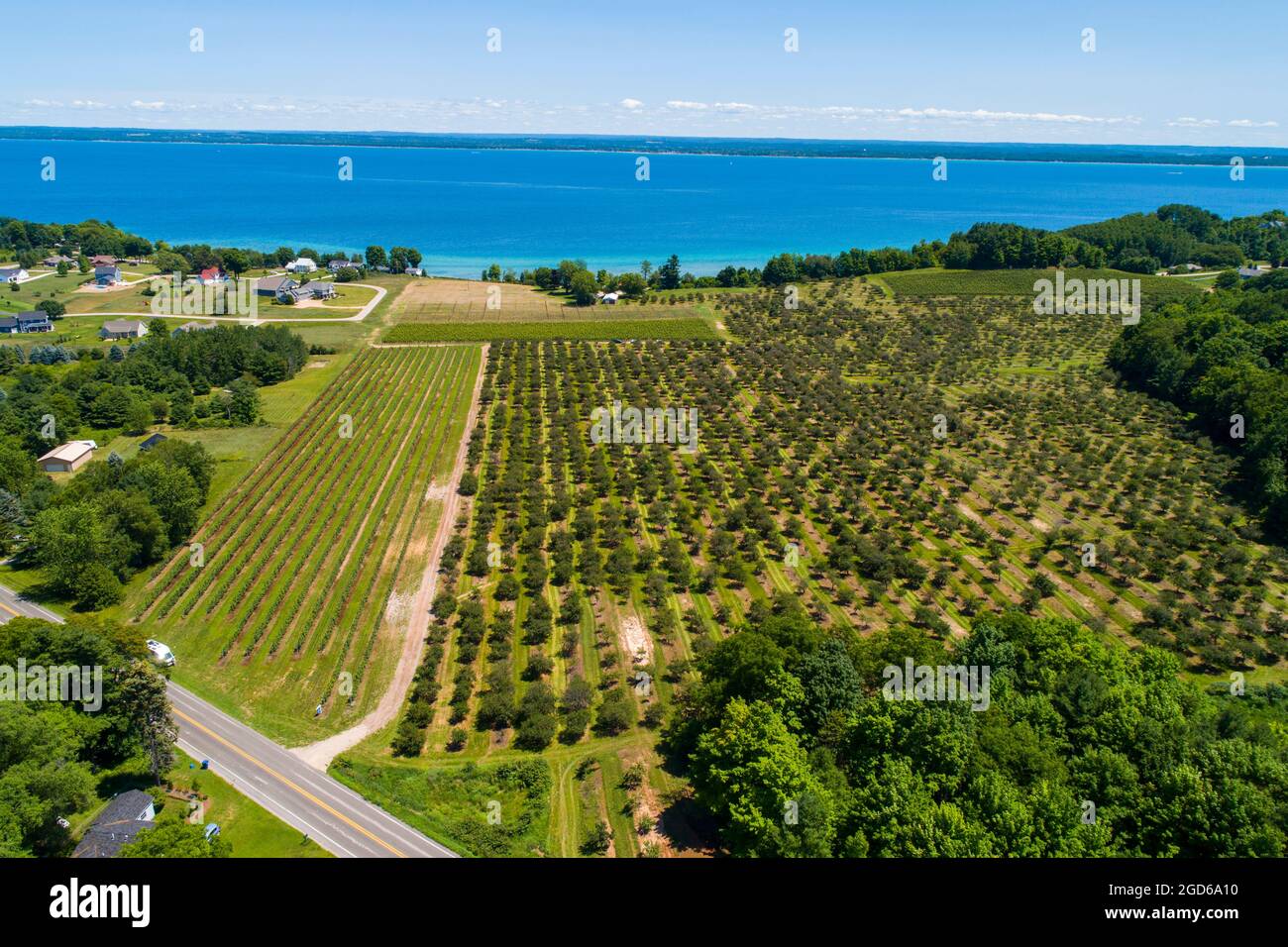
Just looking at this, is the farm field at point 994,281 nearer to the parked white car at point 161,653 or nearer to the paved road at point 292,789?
the parked white car at point 161,653

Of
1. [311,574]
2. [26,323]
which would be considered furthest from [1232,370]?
[26,323]

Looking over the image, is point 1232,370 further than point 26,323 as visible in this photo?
No

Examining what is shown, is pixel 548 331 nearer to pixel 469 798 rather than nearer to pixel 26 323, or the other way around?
pixel 26 323

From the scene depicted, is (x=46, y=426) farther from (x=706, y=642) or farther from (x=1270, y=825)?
(x=1270, y=825)

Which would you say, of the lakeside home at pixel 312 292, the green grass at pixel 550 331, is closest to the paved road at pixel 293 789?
the green grass at pixel 550 331

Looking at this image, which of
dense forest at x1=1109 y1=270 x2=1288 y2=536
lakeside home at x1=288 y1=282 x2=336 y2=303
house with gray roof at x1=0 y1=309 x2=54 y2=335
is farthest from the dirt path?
house with gray roof at x1=0 y1=309 x2=54 y2=335
